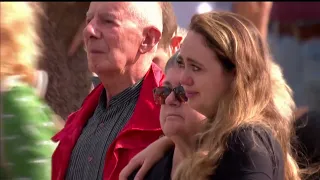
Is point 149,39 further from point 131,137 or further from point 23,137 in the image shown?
point 23,137

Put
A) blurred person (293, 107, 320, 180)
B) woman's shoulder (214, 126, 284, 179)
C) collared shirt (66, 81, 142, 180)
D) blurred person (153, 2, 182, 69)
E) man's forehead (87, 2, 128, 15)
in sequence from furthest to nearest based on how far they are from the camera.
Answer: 1. blurred person (153, 2, 182, 69)
2. man's forehead (87, 2, 128, 15)
3. collared shirt (66, 81, 142, 180)
4. blurred person (293, 107, 320, 180)
5. woman's shoulder (214, 126, 284, 179)

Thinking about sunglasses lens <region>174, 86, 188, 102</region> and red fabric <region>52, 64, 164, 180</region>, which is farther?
red fabric <region>52, 64, 164, 180</region>

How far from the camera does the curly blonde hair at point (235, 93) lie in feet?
7.11

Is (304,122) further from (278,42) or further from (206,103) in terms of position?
(278,42)

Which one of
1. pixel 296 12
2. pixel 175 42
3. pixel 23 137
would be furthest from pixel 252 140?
pixel 296 12

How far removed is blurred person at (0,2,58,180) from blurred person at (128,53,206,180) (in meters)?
0.33

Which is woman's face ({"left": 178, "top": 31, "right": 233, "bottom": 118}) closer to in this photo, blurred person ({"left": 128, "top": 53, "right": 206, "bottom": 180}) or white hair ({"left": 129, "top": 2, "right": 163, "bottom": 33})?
blurred person ({"left": 128, "top": 53, "right": 206, "bottom": 180})

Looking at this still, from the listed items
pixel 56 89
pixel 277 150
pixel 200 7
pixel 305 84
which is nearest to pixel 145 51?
pixel 277 150

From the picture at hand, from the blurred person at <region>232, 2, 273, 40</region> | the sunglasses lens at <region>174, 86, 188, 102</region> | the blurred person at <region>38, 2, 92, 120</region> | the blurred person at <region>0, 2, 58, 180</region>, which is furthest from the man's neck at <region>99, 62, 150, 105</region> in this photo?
the blurred person at <region>232, 2, 273, 40</region>

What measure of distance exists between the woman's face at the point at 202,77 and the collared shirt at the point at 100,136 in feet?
1.95

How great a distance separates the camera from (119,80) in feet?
9.62

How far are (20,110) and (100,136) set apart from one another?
0.68 metres

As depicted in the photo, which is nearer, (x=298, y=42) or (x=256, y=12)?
(x=256, y=12)

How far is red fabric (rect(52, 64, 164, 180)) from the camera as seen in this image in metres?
2.74
